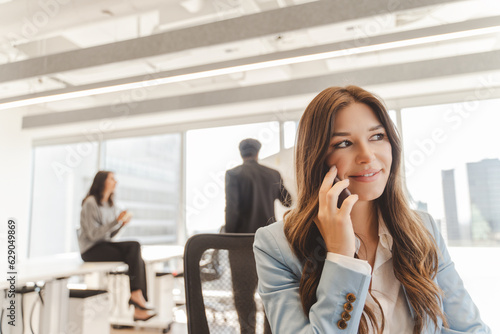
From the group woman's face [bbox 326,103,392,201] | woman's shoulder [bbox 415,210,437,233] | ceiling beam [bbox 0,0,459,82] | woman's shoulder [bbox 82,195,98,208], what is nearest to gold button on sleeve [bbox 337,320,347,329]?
woman's face [bbox 326,103,392,201]

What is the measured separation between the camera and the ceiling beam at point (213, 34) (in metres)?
2.46

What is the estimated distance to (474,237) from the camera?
4492 millimetres

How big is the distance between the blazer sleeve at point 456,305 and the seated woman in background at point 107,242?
2.86 metres

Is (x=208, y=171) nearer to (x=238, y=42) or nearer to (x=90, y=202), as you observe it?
(x=90, y=202)

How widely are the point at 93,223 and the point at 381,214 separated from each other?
2.99 meters

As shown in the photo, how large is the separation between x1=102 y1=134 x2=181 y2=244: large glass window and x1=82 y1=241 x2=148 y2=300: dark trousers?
8.61 feet

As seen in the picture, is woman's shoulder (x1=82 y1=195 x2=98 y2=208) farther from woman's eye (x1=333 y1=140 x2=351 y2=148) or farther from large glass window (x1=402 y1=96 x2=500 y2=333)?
large glass window (x1=402 y1=96 x2=500 y2=333)

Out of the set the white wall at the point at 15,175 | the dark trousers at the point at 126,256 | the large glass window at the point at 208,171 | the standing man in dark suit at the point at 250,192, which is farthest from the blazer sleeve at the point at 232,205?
the white wall at the point at 15,175

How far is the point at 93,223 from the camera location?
3277 mm

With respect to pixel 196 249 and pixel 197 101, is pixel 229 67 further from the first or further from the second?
pixel 197 101

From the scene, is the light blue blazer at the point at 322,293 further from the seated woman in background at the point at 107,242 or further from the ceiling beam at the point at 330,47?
the seated woman in background at the point at 107,242

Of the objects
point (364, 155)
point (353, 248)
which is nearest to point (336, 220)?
point (353, 248)

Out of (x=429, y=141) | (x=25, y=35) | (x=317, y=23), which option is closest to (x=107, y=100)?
(x=25, y=35)

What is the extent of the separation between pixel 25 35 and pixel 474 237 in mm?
5778
